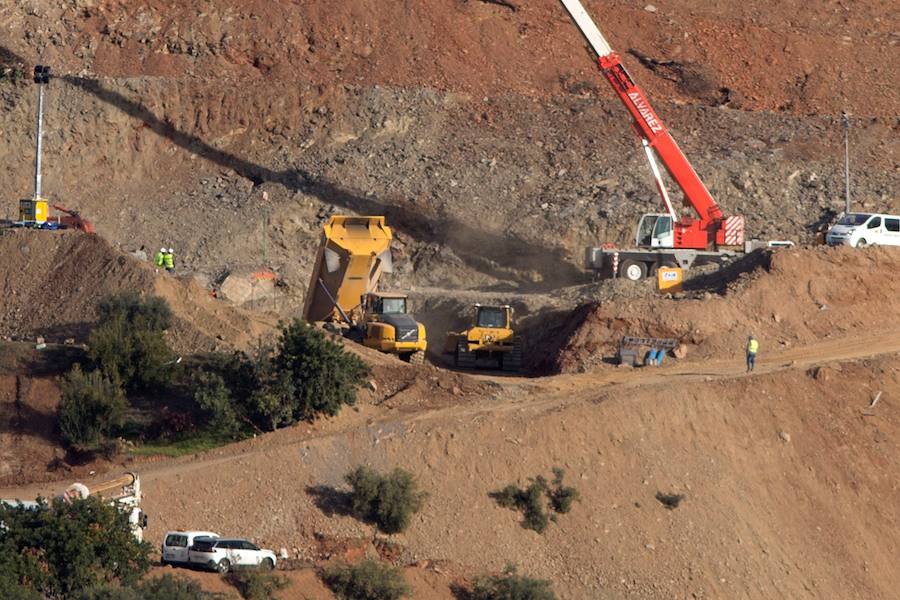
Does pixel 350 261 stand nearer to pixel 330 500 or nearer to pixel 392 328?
pixel 392 328

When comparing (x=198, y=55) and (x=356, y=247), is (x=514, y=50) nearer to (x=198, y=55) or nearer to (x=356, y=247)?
(x=198, y=55)

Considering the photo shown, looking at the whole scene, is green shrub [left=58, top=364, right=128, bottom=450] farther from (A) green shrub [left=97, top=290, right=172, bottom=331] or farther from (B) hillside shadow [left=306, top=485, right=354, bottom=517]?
(B) hillside shadow [left=306, top=485, right=354, bottom=517]

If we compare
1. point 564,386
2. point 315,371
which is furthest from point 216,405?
point 564,386

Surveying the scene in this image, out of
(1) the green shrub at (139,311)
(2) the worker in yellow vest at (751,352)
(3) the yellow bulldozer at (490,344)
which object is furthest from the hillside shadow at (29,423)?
(2) the worker in yellow vest at (751,352)

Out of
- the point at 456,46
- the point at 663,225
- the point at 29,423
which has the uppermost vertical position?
the point at 456,46

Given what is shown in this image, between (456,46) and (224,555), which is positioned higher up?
(456,46)

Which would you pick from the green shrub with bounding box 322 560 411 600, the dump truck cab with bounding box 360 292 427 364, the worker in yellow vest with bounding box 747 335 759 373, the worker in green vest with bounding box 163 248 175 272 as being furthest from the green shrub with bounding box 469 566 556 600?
the worker in green vest with bounding box 163 248 175 272

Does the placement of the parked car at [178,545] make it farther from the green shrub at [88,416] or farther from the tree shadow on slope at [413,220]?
the tree shadow on slope at [413,220]
